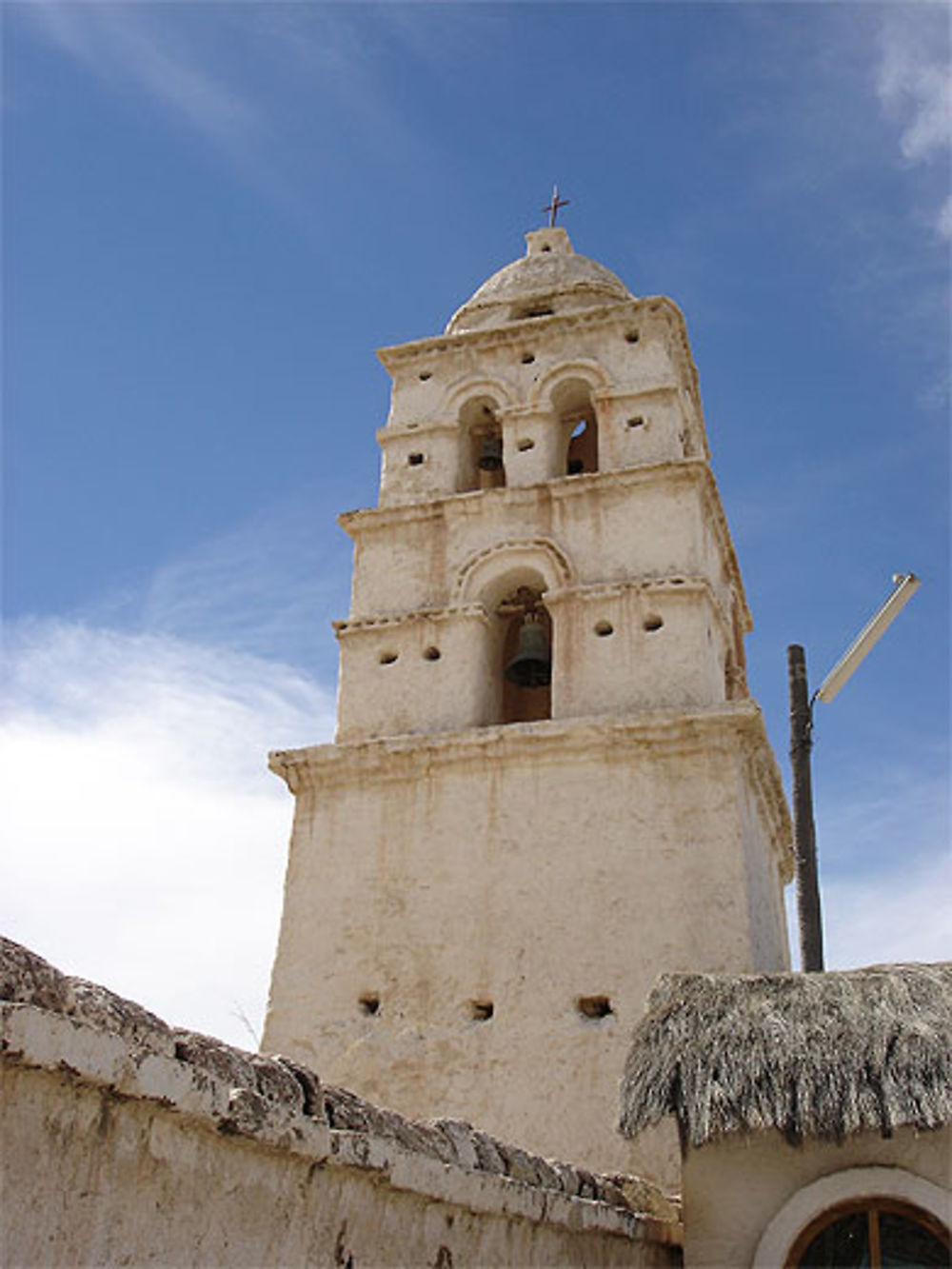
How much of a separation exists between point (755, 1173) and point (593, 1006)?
2.54m

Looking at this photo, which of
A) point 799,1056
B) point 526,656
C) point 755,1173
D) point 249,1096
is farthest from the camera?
point 526,656

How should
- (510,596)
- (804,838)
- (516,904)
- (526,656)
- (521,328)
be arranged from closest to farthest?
(804,838) < (516,904) < (526,656) < (510,596) < (521,328)

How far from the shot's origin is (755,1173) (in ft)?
24.8

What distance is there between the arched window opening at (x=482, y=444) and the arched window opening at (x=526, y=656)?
171cm

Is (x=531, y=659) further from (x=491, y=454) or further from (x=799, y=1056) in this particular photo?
(x=799, y=1056)

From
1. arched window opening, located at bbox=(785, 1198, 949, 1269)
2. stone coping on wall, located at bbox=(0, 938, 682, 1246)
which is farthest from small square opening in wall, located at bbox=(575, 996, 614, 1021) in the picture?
stone coping on wall, located at bbox=(0, 938, 682, 1246)

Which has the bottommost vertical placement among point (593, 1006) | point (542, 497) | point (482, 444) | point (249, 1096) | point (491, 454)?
point (249, 1096)

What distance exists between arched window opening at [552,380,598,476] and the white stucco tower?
0.06 m

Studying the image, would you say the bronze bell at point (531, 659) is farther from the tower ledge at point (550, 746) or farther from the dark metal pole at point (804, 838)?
the dark metal pole at point (804, 838)

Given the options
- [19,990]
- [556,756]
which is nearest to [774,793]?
[556,756]

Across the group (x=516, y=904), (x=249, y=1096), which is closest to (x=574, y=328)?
(x=516, y=904)

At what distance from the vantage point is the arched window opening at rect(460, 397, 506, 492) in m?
14.2

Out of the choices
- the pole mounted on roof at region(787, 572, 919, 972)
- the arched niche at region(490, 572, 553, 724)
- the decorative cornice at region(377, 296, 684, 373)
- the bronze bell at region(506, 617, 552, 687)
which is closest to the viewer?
the pole mounted on roof at region(787, 572, 919, 972)

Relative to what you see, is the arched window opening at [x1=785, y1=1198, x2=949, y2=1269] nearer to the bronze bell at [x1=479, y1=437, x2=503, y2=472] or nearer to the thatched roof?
the thatched roof
